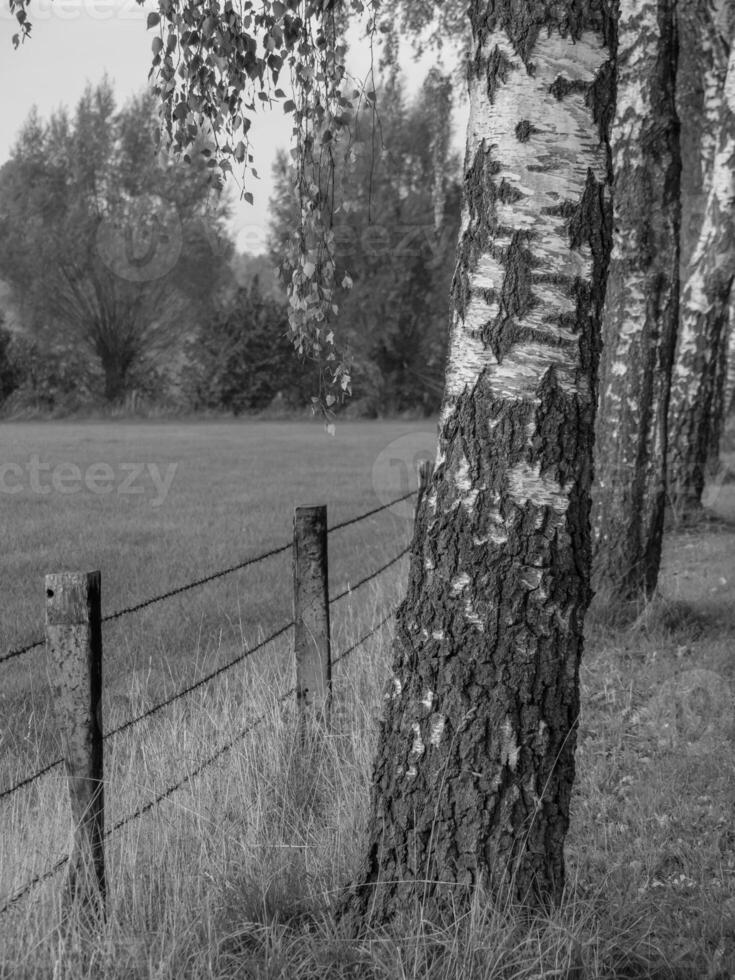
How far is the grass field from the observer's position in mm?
3059

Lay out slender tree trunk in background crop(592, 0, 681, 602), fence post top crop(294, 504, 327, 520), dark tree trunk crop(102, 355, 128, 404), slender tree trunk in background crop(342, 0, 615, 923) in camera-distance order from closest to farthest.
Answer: slender tree trunk in background crop(342, 0, 615, 923) < fence post top crop(294, 504, 327, 520) < slender tree trunk in background crop(592, 0, 681, 602) < dark tree trunk crop(102, 355, 128, 404)

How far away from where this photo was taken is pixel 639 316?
8.03 metres

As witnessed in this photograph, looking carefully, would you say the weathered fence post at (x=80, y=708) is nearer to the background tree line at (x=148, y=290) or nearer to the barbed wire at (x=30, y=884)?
the barbed wire at (x=30, y=884)

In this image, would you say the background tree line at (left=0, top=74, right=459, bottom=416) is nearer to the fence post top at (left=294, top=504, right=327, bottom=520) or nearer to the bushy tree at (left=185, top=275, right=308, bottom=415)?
the bushy tree at (left=185, top=275, right=308, bottom=415)

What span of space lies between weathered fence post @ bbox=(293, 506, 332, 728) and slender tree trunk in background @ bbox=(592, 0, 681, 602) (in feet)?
→ 9.66

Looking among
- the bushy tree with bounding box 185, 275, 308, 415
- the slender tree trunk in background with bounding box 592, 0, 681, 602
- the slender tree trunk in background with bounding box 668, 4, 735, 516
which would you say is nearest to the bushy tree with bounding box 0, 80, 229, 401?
the bushy tree with bounding box 185, 275, 308, 415

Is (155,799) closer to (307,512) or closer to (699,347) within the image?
(307,512)

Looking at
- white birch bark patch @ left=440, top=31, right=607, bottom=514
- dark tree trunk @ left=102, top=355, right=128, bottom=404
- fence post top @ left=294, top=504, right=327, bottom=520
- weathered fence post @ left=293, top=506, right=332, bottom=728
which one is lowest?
dark tree trunk @ left=102, top=355, right=128, bottom=404

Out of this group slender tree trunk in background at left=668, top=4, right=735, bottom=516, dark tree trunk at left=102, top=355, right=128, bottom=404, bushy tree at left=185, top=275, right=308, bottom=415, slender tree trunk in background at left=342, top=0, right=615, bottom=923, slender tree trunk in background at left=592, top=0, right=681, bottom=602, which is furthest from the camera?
dark tree trunk at left=102, top=355, right=128, bottom=404

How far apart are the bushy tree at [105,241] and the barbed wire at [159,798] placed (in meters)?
36.1

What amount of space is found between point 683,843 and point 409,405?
39.5 metres

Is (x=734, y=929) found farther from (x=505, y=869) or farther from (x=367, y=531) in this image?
(x=367, y=531)

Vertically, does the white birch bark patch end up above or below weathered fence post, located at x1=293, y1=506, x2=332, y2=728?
above

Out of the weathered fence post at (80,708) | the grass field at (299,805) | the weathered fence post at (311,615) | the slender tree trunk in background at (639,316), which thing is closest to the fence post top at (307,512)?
the weathered fence post at (311,615)
